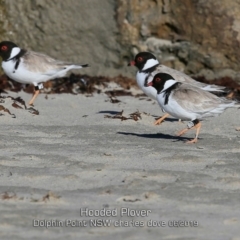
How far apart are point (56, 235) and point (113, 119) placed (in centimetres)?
480

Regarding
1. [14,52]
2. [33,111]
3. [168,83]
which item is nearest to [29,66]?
[14,52]

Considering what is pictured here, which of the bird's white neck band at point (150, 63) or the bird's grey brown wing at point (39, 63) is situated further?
the bird's grey brown wing at point (39, 63)

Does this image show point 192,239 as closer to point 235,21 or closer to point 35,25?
point 235,21

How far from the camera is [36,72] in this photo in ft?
37.4

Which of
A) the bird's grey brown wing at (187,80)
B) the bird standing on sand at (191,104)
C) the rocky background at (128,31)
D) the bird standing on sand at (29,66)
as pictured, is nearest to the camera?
the bird standing on sand at (191,104)

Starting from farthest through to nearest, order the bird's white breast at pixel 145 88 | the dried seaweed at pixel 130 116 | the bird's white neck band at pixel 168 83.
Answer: the bird's white breast at pixel 145 88
the dried seaweed at pixel 130 116
the bird's white neck band at pixel 168 83

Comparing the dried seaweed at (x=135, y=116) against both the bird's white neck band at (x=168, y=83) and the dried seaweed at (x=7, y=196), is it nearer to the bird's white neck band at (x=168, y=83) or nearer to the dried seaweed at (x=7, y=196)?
the bird's white neck band at (x=168, y=83)

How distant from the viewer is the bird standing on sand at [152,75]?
1005cm

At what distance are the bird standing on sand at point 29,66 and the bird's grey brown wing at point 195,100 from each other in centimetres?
348

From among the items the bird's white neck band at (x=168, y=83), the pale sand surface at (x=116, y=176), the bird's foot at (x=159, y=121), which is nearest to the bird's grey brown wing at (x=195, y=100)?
the pale sand surface at (x=116, y=176)

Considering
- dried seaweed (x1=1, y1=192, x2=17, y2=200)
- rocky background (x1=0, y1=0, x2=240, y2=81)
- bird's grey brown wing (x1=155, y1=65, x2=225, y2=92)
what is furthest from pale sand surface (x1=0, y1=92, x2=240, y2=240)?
rocky background (x1=0, y1=0, x2=240, y2=81)

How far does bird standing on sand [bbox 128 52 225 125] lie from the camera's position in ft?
33.0

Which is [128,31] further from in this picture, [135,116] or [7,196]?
[7,196]

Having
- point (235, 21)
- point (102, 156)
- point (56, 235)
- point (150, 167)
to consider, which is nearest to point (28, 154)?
point (102, 156)
